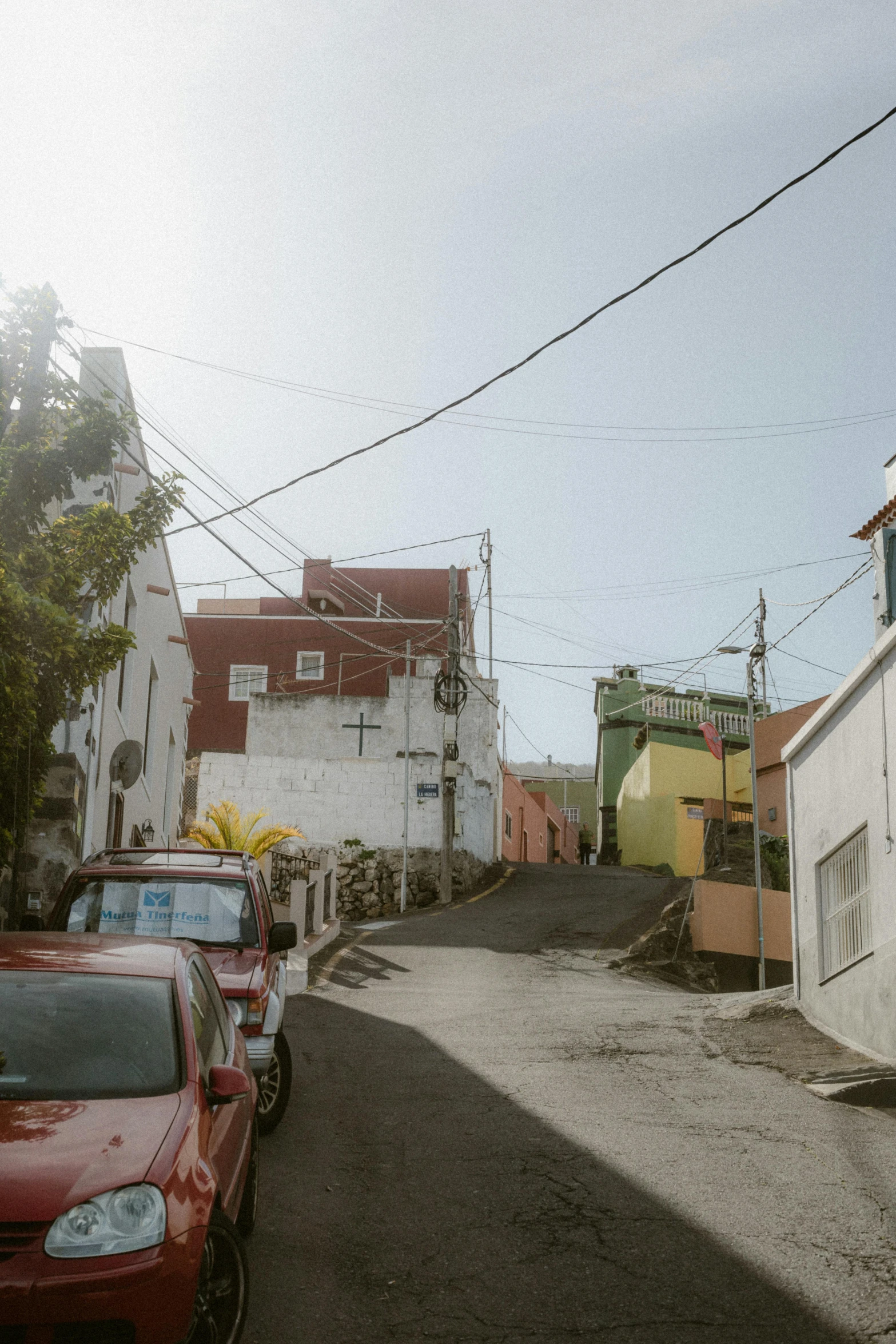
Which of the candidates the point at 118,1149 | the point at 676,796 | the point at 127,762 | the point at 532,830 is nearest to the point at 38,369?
the point at 127,762

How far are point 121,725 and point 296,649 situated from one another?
80.5 feet

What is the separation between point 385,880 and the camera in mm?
31328

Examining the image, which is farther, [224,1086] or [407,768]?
[407,768]

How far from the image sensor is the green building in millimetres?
42062

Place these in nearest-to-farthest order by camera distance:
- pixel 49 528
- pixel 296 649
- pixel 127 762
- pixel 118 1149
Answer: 1. pixel 118 1149
2. pixel 49 528
3. pixel 127 762
4. pixel 296 649

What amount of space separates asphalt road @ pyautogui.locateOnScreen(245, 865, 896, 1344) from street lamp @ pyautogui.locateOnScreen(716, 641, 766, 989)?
1076 cm

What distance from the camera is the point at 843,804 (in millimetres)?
11961

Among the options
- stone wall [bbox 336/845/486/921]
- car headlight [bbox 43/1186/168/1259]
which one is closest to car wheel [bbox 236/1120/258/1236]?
car headlight [bbox 43/1186/168/1259]

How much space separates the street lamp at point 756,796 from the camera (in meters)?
22.7

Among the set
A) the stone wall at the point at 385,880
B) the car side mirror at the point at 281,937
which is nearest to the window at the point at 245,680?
the stone wall at the point at 385,880

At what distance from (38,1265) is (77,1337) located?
258 millimetres

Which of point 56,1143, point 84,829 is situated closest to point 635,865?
point 84,829

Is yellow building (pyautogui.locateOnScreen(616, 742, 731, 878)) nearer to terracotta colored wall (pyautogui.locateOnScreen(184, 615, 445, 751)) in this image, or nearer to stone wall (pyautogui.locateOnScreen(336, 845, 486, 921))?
stone wall (pyautogui.locateOnScreen(336, 845, 486, 921))

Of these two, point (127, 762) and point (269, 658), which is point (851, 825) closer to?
point (127, 762)
